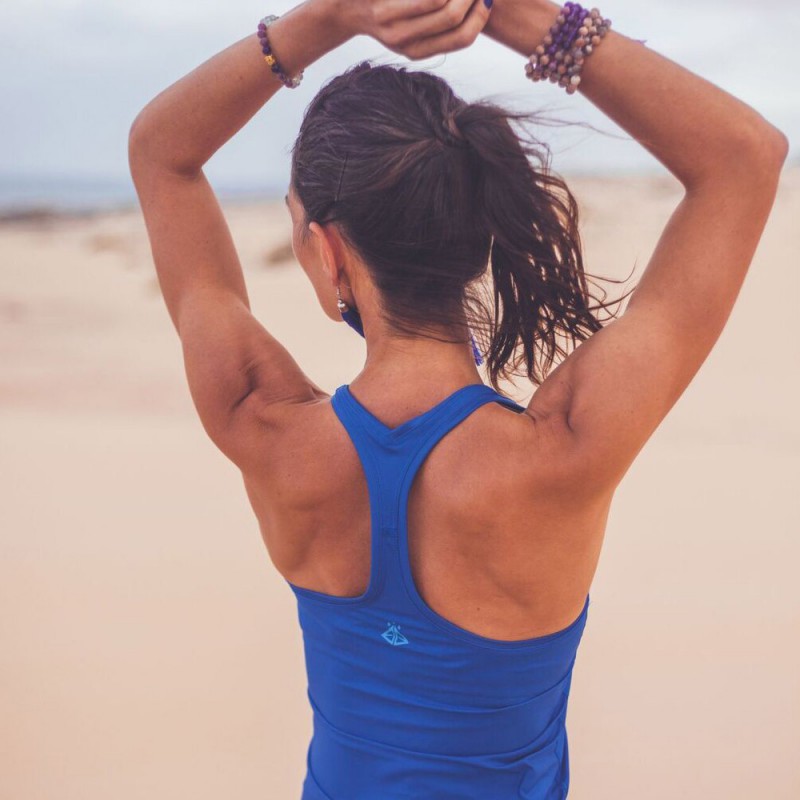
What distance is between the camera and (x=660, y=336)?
1229 millimetres

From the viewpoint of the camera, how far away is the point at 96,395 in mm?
9383

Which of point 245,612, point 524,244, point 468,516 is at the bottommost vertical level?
point 245,612

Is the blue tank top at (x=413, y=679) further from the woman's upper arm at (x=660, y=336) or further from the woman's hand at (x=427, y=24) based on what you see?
the woman's hand at (x=427, y=24)

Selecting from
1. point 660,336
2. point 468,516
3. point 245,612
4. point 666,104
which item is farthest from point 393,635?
point 245,612

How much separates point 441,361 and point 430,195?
0.75ft

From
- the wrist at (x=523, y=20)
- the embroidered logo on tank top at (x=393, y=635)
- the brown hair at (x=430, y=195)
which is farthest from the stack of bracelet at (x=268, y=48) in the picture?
the embroidered logo on tank top at (x=393, y=635)

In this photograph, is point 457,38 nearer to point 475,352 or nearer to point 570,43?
point 570,43

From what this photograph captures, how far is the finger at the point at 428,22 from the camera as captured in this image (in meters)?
1.24

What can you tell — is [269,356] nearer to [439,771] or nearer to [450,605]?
[450,605]

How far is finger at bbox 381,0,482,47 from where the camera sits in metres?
1.24

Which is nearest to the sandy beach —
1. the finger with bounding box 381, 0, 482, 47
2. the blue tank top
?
the finger with bounding box 381, 0, 482, 47

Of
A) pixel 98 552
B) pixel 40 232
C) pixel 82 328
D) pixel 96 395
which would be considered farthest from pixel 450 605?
pixel 40 232

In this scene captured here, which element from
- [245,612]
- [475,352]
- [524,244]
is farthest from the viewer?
[245,612]

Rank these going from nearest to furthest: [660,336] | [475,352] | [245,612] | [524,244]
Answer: [660,336], [524,244], [475,352], [245,612]
